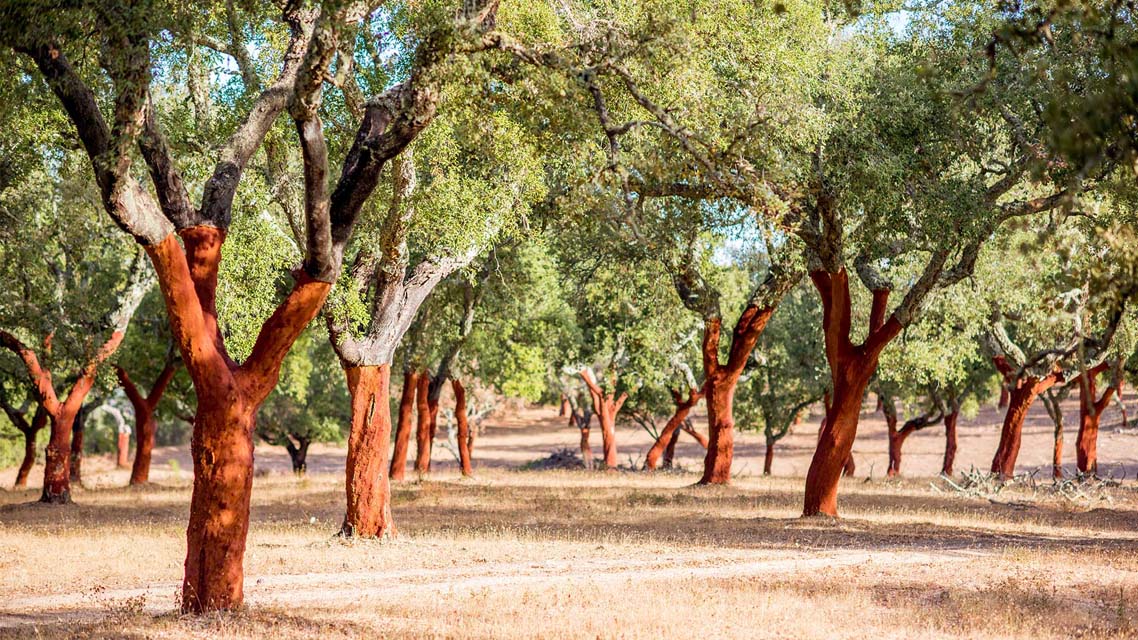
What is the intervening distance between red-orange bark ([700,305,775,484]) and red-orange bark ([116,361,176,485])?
50.7ft

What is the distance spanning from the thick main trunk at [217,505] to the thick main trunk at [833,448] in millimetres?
10833

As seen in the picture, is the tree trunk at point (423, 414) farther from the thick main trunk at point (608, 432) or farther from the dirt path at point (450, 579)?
the dirt path at point (450, 579)

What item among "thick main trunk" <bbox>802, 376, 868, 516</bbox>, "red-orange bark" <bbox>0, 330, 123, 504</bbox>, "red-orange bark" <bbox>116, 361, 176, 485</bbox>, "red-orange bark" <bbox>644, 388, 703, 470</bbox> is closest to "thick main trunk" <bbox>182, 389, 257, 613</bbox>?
"thick main trunk" <bbox>802, 376, 868, 516</bbox>

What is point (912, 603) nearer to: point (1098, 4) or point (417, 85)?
point (1098, 4)

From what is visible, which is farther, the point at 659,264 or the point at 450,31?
the point at 659,264

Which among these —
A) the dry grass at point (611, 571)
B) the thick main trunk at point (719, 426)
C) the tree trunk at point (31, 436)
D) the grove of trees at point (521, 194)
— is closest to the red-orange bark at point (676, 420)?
the grove of trees at point (521, 194)

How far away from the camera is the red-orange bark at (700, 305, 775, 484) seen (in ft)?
82.8

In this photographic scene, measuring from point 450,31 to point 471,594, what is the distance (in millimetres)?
5931

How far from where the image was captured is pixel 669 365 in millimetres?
34812

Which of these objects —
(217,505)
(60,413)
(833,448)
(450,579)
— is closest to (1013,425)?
(833,448)

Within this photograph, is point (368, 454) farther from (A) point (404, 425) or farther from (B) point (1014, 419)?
(B) point (1014, 419)

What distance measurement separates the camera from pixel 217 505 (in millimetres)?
10242

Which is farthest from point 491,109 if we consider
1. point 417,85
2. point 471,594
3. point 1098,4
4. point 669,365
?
point 669,365

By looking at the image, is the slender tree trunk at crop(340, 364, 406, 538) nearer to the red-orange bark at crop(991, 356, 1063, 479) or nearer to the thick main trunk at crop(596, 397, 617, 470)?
the red-orange bark at crop(991, 356, 1063, 479)
